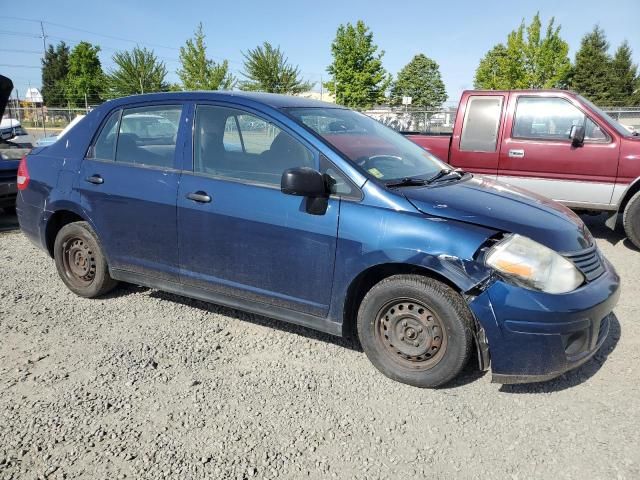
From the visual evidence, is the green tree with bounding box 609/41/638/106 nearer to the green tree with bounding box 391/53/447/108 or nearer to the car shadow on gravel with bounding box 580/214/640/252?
the green tree with bounding box 391/53/447/108

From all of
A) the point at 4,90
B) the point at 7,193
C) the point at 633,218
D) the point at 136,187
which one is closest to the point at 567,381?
the point at 136,187

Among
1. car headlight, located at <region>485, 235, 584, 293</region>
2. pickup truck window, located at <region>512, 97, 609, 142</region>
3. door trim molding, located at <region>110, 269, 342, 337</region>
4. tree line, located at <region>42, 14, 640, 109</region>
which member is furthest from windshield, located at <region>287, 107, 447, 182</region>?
tree line, located at <region>42, 14, 640, 109</region>

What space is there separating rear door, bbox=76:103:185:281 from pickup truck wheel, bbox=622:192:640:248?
17.5ft

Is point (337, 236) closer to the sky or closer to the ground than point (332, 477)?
closer to the sky

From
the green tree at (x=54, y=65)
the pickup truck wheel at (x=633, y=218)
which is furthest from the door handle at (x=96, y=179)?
the green tree at (x=54, y=65)

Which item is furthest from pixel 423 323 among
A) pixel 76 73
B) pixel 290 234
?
pixel 76 73

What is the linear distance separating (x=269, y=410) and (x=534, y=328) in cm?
152

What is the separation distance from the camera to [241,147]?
11.8 ft

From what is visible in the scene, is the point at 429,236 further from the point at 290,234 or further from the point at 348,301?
the point at 290,234

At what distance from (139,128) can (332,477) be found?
9.92 ft

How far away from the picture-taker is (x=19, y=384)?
3.07 meters

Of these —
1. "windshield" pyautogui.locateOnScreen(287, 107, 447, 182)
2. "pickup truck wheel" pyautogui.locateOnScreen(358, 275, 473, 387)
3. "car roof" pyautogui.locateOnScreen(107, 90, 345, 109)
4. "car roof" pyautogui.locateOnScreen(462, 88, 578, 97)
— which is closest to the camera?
"pickup truck wheel" pyautogui.locateOnScreen(358, 275, 473, 387)

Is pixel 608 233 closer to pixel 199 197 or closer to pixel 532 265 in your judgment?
pixel 532 265

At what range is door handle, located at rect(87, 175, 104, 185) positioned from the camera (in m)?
3.98
